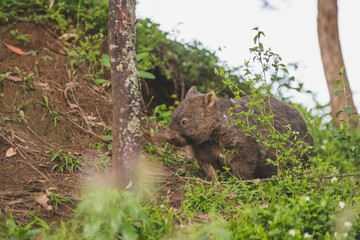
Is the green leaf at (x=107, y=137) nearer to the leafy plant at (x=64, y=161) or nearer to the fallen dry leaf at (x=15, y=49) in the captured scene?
the leafy plant at (x=64, y=161)

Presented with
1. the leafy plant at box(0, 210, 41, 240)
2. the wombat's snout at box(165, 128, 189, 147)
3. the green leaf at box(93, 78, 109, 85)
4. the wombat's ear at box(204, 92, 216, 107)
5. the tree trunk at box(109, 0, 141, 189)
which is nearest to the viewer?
the leafy plant at box(0, 210, 41, 240)

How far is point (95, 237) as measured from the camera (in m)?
3.47

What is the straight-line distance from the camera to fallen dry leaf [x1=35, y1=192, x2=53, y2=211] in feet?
14.0

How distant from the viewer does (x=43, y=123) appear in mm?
6027

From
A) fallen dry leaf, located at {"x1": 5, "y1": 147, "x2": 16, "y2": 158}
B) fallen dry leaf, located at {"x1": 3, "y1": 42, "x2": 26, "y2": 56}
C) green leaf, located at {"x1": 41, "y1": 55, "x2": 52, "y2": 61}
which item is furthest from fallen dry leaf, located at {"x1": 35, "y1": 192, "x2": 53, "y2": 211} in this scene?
fallen dry leaf, located at {"x1": 3, "y1": 42, "x2": 26, "y2": 56}

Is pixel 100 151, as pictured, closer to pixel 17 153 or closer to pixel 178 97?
pixel 17 153

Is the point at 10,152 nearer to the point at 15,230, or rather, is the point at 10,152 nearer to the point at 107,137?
the point at 107,137

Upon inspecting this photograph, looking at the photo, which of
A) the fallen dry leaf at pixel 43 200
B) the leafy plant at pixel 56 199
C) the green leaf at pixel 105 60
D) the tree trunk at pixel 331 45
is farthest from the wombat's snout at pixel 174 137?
the tree trunk at pixel 331 45

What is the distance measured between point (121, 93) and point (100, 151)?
168 centimetres

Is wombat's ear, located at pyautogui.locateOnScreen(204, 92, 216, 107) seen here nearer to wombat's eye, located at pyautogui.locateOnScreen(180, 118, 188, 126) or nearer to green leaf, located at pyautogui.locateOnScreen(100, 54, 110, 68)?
wombat's eye, located at pyautogui.locateOnScreen(180, 118, 188, 126)

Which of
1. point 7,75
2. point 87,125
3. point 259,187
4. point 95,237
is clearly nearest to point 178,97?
point 87,125

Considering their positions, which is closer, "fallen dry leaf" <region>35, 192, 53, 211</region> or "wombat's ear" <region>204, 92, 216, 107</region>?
"fallen dry leaf" <region>35, 192, 53, 211</region>

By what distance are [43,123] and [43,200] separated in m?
1.92

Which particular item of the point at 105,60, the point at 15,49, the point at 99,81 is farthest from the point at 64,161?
the point at 15,49
